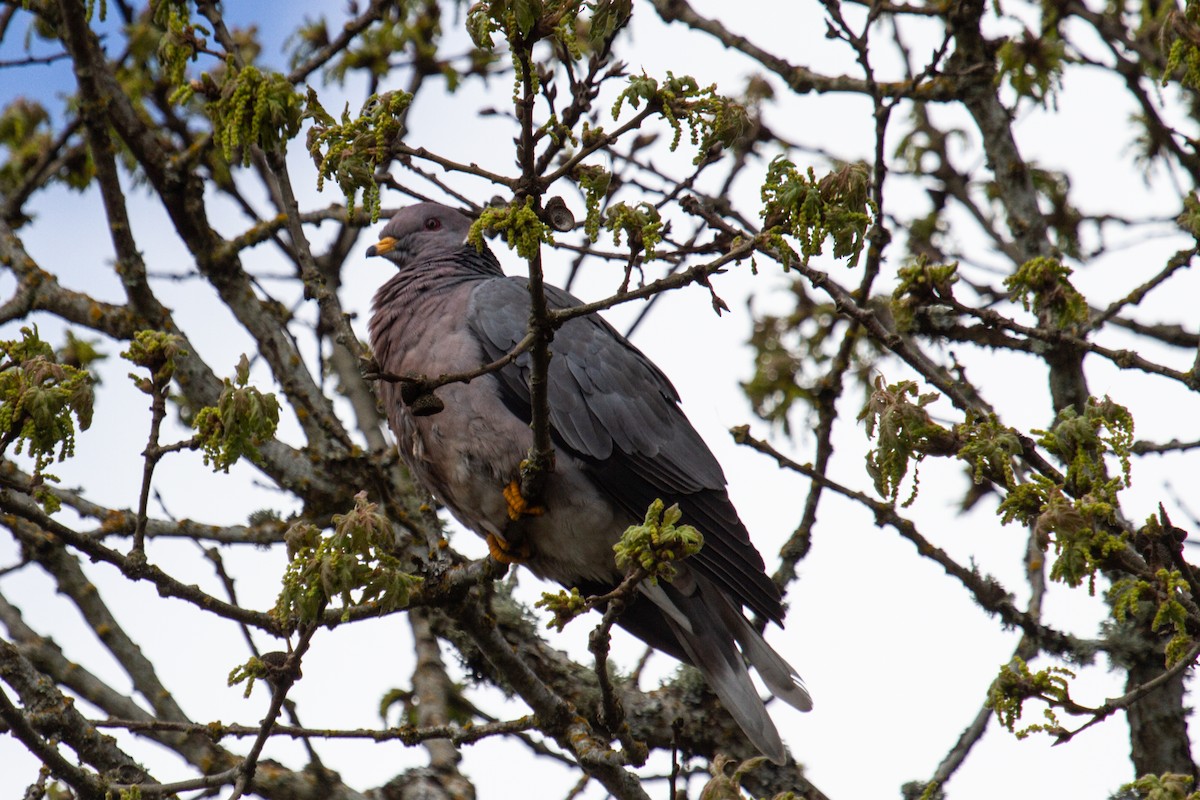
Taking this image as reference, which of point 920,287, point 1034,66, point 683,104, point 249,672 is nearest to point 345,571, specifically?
point 249,672

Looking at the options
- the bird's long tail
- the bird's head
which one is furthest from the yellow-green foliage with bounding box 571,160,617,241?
the bird's head

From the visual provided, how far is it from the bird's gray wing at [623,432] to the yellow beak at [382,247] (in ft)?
2.67

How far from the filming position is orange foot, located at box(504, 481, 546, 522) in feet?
13.2

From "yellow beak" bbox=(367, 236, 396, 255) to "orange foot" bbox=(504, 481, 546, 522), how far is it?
1616 mm

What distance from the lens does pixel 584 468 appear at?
427 cm

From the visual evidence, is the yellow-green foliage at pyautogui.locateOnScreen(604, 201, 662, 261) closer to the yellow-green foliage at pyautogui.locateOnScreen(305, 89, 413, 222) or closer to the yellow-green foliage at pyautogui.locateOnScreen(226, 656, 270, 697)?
the yellow-green foliage at pyautogui.locateOnScreen(305, 89, 413, 222)

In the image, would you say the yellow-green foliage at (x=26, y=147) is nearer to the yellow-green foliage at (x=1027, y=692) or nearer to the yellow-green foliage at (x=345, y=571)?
the yellow-green foliage at (x=345, y=571)

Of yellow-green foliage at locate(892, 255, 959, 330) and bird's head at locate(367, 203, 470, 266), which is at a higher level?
bird's head at locate(367, 203, 470, 266)

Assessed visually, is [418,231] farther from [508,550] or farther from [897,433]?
[897,433]

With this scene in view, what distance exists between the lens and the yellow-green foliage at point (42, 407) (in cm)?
270

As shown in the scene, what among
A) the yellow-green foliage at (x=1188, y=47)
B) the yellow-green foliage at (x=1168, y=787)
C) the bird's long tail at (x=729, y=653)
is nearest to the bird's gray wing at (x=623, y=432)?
the bird's long tail at (x=729, y=653)

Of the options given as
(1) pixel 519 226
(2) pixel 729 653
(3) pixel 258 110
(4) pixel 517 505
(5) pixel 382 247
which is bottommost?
(1) pixel 519 226

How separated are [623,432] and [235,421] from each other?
1738 millimetres

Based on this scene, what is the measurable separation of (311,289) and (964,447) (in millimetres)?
1960
